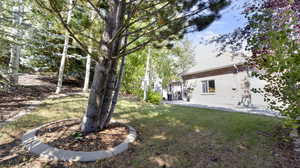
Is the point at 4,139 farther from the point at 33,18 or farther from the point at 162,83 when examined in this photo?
the point at 162,83

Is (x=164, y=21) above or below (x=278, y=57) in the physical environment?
above

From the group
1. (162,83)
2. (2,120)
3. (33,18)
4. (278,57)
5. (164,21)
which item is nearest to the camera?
(278,57)

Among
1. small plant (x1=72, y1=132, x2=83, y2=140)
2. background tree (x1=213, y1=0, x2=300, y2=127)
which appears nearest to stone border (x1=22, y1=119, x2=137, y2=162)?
small plant (x1=72, y1=132, x2=83, y2=140)

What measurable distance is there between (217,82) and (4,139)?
1142 centimetres

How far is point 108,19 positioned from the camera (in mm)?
3176

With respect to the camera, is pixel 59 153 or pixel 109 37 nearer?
pixel 59 153

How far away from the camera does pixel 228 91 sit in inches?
405

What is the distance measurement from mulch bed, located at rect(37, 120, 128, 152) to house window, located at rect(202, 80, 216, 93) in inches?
381

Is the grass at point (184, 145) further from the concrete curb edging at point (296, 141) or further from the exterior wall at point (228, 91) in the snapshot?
the exterior wall at point (228, 91)

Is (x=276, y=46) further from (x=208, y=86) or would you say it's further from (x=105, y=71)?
(x=208, y=86)

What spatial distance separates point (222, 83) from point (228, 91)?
2.34 ft

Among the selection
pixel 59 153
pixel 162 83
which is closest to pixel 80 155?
pixel 59 153

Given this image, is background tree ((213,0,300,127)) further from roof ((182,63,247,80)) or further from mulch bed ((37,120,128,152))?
roof ((182,63,247,80))

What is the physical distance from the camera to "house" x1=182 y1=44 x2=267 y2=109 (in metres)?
9.05
